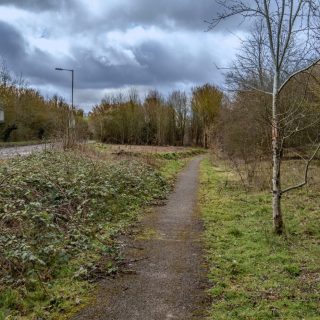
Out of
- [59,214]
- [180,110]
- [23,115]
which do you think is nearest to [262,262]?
[59,214]

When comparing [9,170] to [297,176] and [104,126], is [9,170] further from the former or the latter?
[104,126]

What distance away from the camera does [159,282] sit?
675 cm

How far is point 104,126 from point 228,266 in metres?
51.3

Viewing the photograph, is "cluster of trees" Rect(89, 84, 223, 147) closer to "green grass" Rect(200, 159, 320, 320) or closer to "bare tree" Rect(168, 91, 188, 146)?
"bare tree" Rect(168, 91, 188, 146)

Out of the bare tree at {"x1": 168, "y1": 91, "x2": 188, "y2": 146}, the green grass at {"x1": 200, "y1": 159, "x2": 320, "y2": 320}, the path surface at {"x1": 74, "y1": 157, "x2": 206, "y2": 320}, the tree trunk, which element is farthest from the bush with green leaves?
the bare tree at {"x1": 168, "y1": 91, "x2": 188, "y2": 146}

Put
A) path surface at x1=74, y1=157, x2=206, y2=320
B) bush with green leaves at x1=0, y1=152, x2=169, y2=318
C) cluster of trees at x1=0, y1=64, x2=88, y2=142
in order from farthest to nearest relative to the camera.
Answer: cluster of trees at x1=0, y1=64, x2=88, y2=142 → bush with green leaves at x1=0, y1=152, x2=169, y2=318 → path surface at x1=74, y1=157, x2=206, y2=320

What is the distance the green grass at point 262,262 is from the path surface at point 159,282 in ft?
1.01

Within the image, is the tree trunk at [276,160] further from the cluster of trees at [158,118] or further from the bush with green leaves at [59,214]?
the cluster of trees at [158,118]

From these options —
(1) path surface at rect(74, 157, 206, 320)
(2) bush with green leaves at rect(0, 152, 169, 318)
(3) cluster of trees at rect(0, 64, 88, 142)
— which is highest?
(3) cluster of trees at rect(0, 64, 88, 142)

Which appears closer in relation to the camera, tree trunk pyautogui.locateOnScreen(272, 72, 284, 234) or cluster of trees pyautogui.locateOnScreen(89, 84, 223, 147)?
tree trunk pyautogui.locateOnScreen(272, 72, 284, 234)

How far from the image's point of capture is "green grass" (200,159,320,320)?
5.66 m

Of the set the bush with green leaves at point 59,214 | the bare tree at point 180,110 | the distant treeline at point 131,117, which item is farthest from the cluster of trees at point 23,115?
the bush with green leaves at point 59,214

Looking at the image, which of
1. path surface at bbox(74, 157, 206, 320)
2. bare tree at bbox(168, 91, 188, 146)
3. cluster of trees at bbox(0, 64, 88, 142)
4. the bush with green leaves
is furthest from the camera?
bare tree at bbox(168, 91, 188, 146)

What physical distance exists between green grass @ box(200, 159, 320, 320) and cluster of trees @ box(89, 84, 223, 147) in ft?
136
